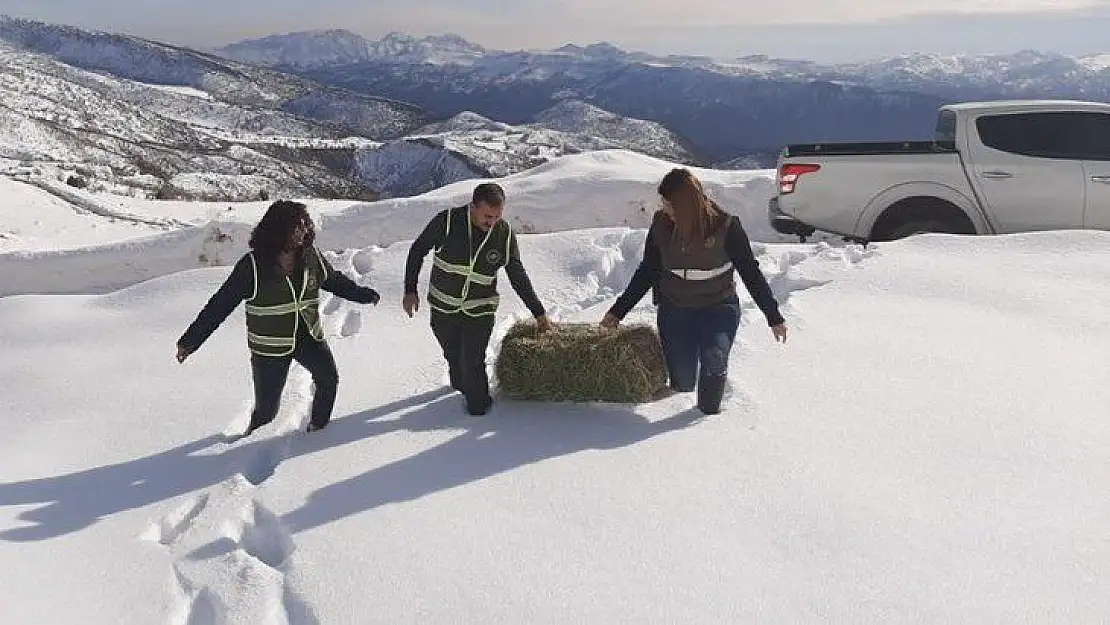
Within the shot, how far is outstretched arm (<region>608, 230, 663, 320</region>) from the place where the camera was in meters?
4.73

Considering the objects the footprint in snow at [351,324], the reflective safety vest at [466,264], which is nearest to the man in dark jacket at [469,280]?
the reflective safety vest at [466,264]

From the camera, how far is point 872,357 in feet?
17.3

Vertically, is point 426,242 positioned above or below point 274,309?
above

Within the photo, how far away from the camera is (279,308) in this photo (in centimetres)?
431

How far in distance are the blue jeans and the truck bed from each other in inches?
149

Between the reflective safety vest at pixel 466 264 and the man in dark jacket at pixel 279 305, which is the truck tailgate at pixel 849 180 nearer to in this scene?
the reflective safety vest at pixel 466 264

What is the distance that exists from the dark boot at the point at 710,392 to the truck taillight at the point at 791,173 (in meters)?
3.90

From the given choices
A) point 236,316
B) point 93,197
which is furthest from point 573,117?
point 236,316

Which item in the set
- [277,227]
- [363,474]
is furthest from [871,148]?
[363,474]

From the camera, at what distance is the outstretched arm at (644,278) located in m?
4.73

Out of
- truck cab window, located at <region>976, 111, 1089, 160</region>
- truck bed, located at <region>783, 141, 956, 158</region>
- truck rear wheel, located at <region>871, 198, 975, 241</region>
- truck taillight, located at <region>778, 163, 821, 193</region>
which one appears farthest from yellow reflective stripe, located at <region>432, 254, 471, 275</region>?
truck cab window, located at <region>976, 111, 1089, 160</region>

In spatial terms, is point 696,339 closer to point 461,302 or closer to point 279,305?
point 461,302

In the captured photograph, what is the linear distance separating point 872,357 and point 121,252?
7.89 meters

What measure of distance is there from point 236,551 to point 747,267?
2851 mm
